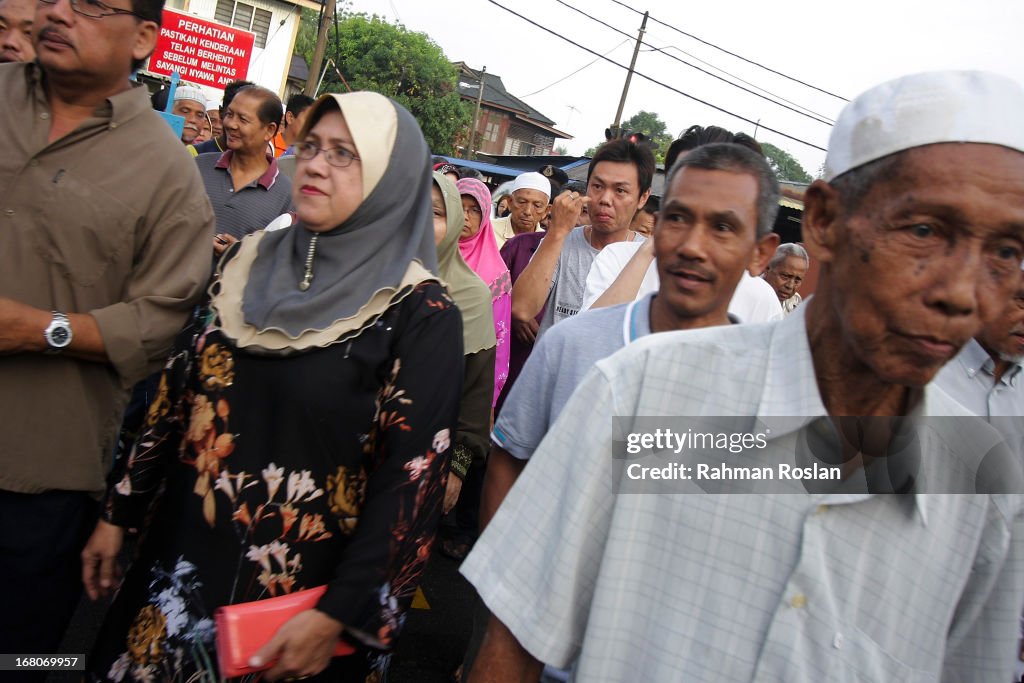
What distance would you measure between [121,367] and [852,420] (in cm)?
191

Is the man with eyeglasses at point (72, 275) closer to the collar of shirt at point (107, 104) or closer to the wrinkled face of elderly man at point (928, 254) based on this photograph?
the collar of shirt at point (107, 104)

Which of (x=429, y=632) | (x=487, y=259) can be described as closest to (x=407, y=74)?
(x=487, y=259)

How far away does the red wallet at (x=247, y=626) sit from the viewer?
1.74 m

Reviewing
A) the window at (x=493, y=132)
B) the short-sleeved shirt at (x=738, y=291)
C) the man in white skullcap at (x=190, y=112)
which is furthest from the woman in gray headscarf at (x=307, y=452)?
the window at (x=493, y=132)

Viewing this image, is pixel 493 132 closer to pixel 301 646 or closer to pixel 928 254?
pixel 301 646

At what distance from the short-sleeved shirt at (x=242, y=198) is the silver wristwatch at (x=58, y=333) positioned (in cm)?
191

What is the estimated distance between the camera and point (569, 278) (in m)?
3.89

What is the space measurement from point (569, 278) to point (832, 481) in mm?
2834

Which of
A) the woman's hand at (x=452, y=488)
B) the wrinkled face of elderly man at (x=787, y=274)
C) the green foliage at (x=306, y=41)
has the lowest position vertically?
the woman's hand at (x=452, y=488)

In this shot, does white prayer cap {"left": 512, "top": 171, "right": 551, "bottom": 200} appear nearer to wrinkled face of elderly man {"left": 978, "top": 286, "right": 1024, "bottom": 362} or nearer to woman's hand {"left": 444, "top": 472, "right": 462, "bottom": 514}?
woman's hand {"left": 444, "top": 472, "right": 462, "bottom": 514}

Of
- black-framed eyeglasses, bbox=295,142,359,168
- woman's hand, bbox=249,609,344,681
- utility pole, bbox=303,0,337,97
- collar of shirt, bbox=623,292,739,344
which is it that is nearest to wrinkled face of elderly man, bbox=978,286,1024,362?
collar of shirt, bbox=623,292,739,344

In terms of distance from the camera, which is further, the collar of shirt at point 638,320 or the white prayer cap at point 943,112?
the collar of shirt at point 638,320

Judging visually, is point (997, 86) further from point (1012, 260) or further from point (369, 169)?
point (369, 169)

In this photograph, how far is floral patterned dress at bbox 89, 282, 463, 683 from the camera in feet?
6.19
